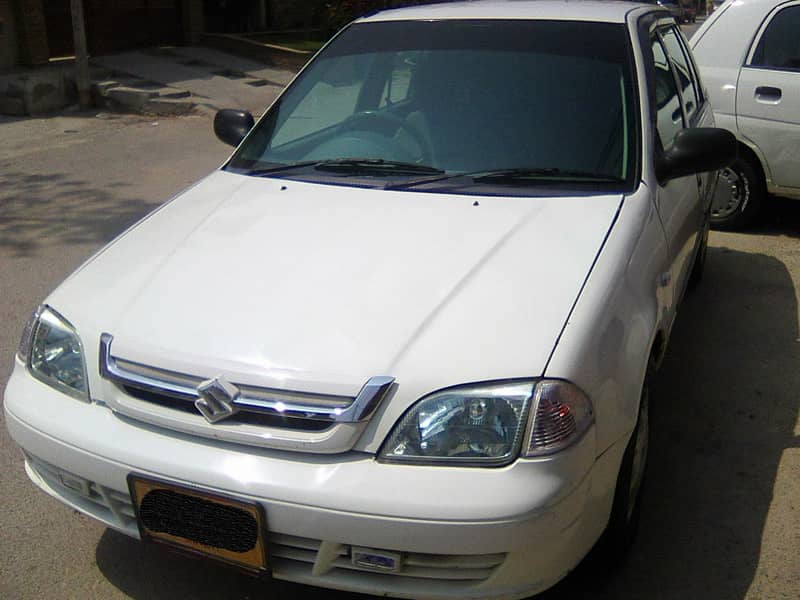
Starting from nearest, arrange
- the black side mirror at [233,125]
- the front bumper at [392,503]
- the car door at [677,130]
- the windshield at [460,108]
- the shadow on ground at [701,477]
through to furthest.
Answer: the front bumper at [392,503], the shadow on ground at [701,477], the windshield at [460,108], the car door at [677,130], the black side mirror at [233,125]

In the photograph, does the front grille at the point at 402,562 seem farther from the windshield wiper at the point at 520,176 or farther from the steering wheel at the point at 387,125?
the steering wheel at the point at 387,125

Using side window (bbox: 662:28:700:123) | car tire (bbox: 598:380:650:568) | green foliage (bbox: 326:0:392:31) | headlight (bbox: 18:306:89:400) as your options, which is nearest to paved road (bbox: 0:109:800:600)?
car tire (bbox: 598:380:650:568)

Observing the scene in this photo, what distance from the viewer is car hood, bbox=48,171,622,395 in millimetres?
2336

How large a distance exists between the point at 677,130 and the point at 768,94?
264 centimetres

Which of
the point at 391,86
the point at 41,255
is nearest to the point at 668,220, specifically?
the point at 391,86

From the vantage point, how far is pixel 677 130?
395 cm

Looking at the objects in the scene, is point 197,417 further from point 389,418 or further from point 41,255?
point 41,255

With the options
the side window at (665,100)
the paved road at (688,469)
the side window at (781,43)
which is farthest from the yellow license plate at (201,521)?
the side window at (781,43)

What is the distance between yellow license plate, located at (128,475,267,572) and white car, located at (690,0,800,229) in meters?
5.08

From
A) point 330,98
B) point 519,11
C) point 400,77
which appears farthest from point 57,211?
point 519,11

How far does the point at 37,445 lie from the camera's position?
2590mm

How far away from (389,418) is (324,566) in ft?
1.36

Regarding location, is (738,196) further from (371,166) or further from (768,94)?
(371,166)

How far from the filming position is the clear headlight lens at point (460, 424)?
89.2 inches
